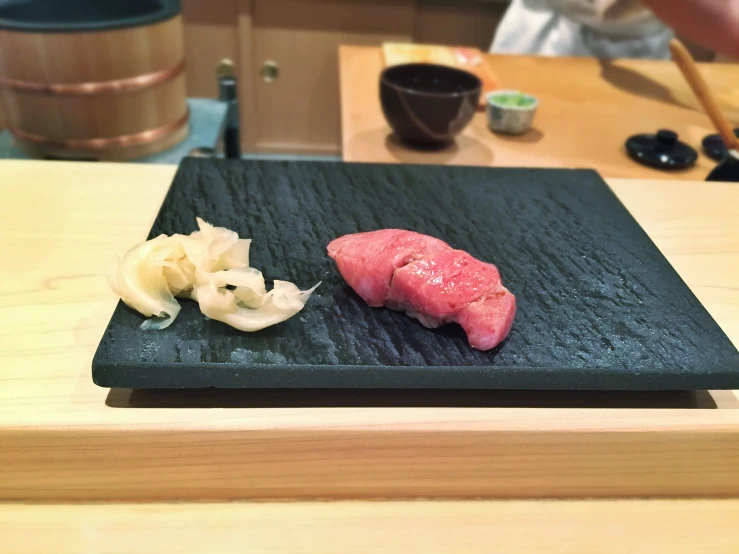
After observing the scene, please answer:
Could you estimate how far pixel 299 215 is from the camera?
914 millimetres

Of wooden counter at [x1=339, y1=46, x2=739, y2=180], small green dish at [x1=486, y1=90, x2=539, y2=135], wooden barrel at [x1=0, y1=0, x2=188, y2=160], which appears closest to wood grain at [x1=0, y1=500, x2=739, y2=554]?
wooden counter at [x1=339, y1=46, x2=739, y2=180]

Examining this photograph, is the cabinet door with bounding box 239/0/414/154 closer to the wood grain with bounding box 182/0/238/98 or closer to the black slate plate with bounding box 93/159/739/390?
the wood grain with bounding box 182/0/238/98

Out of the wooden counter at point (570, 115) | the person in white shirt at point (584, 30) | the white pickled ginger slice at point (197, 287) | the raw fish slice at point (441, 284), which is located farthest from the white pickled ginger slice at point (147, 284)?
the person in white shirt at point (584, 30)

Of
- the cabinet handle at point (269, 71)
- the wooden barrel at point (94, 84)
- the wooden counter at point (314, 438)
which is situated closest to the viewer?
the wooden counter at point (314, 438)

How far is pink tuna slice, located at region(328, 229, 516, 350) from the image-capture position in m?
0.67

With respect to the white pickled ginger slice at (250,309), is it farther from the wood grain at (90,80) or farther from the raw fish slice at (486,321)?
the wood grain at (90,80)

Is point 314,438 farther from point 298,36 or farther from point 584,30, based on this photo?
point 298,36

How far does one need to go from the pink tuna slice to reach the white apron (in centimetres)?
183

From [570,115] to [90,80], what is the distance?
123 centimetres

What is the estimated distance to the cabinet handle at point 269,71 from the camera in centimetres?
312

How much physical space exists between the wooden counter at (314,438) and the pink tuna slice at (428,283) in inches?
3.3

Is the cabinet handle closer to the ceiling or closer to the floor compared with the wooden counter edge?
closer to the floor

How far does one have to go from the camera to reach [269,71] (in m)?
3.14

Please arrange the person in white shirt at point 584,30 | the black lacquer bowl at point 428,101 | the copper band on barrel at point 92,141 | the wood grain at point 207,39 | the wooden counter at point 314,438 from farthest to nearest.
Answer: the wood grain at point 207,39 → the person in white shirt at point 584,30 → the copper band on barrel at point 92,141 → the black lacquer bowl at point 428,101 → the wooden counter at point 314,438
